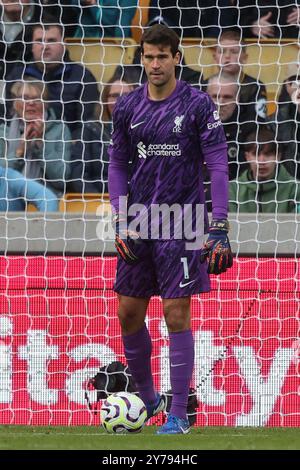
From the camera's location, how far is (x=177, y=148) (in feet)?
19.8

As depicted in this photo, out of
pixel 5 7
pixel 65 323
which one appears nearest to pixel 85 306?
pixel 65 323

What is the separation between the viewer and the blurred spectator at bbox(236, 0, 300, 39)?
948 cm

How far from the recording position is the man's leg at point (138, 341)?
20.3 feet

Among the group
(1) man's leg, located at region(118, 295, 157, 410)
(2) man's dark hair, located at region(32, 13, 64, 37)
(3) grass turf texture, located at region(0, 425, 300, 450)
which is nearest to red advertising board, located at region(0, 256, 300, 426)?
(1) man's leg, located at region(118, 295, 157, 410)

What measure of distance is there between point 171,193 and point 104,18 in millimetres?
3980

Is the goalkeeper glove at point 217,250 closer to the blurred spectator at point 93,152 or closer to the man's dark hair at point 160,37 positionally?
the man's dark hair at point 160,37

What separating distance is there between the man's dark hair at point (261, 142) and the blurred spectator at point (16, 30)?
1.92 m

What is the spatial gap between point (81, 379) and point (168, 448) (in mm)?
2776

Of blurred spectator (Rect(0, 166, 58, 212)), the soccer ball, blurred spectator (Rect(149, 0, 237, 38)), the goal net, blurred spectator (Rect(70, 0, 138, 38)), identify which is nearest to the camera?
the soccer ball

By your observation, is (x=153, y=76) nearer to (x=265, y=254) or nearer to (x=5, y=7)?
(x=265, y=254)

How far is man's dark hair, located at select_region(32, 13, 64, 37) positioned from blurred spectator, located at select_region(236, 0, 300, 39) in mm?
1414

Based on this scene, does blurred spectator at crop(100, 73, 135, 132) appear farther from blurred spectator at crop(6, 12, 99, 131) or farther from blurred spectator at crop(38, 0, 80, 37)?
blurred spectator at crop(38, 0, 80, 37)

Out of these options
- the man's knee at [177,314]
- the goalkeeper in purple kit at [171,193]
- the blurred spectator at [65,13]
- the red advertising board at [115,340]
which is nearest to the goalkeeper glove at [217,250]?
the goalkeeper in purple kit at [171,193]

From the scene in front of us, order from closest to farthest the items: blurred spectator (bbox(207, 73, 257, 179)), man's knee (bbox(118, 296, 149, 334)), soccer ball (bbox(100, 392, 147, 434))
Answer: soccer ball (bbox(100, 392, 147, 434))
man's knee (bbox(118, 296, 149, 334))
blurred spectator (bbox(207, 73, 257, 179))
